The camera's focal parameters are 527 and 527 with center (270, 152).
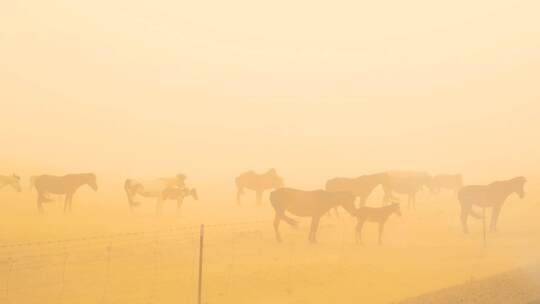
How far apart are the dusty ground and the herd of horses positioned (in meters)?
0.95

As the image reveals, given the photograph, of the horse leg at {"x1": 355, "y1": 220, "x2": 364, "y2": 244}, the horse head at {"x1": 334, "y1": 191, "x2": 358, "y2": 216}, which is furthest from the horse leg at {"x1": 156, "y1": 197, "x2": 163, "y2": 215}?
the horse leg at {"x1": 355, "y1": 220, "x2": 364, "y2": 244}

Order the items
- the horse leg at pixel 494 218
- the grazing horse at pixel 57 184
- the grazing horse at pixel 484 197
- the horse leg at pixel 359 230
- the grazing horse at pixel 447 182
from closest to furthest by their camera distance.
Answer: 1. the horse leg at pixel 359 230
2. the horse leg at pixel 494 218
3. the grazing horse at pixel 484 197
4. the grazing horse at pixel 57 184
5. the grazing horse at pixel 447 182

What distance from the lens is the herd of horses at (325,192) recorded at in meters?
22.2

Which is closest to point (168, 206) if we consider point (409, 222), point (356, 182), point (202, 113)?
point (356, 182)

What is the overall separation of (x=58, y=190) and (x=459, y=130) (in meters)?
115

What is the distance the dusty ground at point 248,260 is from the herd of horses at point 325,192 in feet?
3.13

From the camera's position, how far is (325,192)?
22.8 m

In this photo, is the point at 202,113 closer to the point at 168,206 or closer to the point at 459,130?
the point at 459,130

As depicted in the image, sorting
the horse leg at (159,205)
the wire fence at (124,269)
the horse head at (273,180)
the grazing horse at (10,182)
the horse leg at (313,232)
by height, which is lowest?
the wire fence at (124,269)

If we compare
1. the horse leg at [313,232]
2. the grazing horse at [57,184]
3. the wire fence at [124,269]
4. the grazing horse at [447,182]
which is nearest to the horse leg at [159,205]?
the grazing horse at [57,184]

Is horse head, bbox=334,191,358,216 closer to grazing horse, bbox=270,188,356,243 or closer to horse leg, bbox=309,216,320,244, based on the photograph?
grazing horse, bbox=270,188,356,243

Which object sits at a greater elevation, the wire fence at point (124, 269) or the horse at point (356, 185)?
the horse at point (356, 185)

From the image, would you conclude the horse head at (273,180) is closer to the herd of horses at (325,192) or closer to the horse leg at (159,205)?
the herd of horses at (325,192)

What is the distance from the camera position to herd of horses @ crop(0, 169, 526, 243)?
22.2 metres
